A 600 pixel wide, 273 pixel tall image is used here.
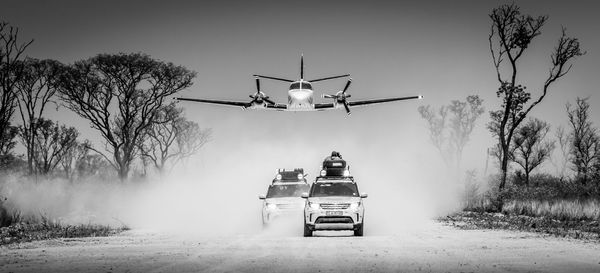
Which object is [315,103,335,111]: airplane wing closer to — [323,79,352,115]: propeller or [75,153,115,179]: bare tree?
[323,79,352,115]: propeller

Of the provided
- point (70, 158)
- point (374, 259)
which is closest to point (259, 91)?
point (374, 259)

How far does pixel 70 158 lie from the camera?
92.0m

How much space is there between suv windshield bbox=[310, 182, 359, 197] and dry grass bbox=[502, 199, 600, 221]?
33.9 feet

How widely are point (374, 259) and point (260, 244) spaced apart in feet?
17.4

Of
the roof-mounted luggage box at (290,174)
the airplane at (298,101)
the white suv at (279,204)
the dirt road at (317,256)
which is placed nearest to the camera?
the dirt road at (317,256)

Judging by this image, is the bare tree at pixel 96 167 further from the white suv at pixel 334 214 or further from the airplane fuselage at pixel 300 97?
the white suv at pixel 334 214

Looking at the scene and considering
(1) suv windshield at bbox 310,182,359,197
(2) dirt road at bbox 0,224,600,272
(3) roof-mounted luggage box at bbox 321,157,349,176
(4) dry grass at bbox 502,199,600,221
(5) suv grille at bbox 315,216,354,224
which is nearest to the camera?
(2) dirt road at bbox 0,224,600,272

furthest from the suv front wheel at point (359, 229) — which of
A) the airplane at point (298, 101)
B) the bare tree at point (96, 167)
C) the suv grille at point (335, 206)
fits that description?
the bare tree at point (96, 167)

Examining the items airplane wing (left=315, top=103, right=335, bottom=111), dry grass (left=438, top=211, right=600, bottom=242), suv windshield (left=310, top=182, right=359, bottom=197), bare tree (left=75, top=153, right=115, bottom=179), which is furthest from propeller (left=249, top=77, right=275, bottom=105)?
bare tree (left=75, top=153, right=115, bottom=179)

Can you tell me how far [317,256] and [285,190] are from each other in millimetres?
12728

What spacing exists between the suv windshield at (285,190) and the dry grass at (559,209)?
1122cm

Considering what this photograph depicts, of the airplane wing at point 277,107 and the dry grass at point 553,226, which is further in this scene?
the airplane wing at point 277,107

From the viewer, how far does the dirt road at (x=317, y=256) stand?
40.2ft

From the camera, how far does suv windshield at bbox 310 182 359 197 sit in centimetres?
2264
